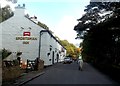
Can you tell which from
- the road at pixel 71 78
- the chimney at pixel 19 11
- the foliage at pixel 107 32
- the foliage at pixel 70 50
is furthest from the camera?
the foliage at pixel 70 50

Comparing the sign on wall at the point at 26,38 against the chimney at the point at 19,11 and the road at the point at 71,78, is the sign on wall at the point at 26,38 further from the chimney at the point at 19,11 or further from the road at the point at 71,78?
the road at the point at 71,78

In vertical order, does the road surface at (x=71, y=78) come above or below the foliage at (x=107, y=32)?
below

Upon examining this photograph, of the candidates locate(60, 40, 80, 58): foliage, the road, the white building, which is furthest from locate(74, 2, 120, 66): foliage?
locate(60, 40, 80, 58): foliage

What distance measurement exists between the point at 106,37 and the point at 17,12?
1556cm

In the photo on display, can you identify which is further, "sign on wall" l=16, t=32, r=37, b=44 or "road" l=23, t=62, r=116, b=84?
"sign on wall" l=16, t=32, r=37, b=44

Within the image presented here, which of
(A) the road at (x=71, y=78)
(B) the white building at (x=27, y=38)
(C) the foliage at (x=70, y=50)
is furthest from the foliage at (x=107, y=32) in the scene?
(C) the foliage at (x=70, y=50)

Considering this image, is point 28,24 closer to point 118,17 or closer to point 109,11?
point 109,11

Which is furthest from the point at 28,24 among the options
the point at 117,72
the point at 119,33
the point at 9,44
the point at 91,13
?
the point at 117,72

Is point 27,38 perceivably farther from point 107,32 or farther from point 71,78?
point 71,78

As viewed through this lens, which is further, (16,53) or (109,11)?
(16,53)

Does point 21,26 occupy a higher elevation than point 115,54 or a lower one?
higher

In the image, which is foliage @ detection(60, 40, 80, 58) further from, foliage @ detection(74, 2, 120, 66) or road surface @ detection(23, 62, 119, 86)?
road surface @ detection(23, 62, 119, 86)

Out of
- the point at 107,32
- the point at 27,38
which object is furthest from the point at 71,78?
the point at 27,38

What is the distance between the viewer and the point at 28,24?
47.8 metres
